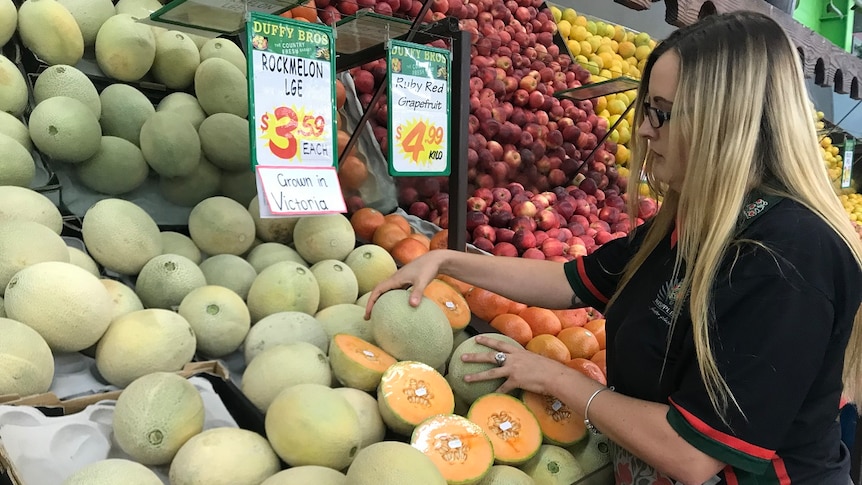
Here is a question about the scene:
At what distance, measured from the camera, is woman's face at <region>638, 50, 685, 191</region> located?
3.94ft

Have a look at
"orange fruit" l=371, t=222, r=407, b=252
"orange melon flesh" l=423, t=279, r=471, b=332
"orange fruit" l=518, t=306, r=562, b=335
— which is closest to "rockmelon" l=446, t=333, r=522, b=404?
"orange melon flesh" l=423, t=279, r=471, b=332

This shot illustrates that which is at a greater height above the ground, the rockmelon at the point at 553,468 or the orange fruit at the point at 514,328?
the orange fruit at the point at 514,328

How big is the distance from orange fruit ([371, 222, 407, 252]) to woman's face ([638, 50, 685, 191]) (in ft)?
3.58

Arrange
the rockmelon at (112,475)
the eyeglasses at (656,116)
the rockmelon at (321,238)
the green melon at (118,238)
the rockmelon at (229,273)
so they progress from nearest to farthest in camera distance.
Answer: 1. the rockmelon at (112,475)
2. the eyeglasses at (656,116)
3. the green melon at (118,238)
4. the rockmelon at (229,273)
5. the rockmelon at (321,238)

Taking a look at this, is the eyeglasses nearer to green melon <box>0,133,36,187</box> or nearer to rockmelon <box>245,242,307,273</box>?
rockmelon <box>245,242,307,273</box>

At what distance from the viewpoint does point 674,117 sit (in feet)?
3.85

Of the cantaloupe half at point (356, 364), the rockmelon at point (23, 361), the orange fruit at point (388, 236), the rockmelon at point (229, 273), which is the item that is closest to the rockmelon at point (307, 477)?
the cantaloupe half at point (356, 364)

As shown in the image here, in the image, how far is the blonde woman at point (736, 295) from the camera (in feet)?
3.33

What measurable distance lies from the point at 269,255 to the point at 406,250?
496mm

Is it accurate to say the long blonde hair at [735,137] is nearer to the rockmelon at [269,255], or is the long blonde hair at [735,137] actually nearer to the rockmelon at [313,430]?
the rockmelon at [313,430]

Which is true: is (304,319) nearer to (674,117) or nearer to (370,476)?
(370,476)

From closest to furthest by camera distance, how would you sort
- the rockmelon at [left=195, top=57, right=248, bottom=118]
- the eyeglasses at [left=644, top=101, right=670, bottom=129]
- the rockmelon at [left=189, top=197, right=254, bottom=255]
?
the eyeglasses at [left=644, top=101, right=670, bottom=129], the rockmelon at [left=189, top=197, right=254, bottom=255], the rockmelon at [left=195, top=57, right=248, bottom=118]

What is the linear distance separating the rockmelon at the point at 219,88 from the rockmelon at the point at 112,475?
1.42 m

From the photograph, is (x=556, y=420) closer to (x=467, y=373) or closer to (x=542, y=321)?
(x=467, y=373)
